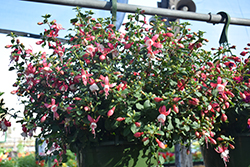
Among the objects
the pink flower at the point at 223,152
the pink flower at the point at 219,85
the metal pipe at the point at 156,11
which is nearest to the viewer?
the pink flower at the point at 219,85

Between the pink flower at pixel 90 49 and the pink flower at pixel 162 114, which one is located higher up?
the pink flower at pixel 90 49

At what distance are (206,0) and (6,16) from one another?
221cm

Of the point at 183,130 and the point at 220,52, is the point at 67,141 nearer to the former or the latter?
the point at 183,130

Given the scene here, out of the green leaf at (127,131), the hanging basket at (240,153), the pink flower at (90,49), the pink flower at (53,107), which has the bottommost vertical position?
the hanging basket at (240,153)

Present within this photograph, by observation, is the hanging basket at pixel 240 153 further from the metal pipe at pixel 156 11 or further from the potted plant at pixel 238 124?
the metal pipe at pixel 156 11

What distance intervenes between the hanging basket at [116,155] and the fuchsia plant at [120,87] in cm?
4

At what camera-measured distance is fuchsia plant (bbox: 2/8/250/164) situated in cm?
90

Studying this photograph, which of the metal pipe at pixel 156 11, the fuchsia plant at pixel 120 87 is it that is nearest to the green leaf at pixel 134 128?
the fuchsia plant at pixel 120 87

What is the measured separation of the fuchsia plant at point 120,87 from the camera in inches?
35.4

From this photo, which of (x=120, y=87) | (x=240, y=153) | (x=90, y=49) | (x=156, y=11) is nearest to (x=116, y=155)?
(x=120, y=87)

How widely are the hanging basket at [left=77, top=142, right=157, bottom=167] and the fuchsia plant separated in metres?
0.04

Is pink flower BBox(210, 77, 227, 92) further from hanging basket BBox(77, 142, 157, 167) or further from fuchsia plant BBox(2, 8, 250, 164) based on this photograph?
hanging basket BBox(77, 142, 157, 167)

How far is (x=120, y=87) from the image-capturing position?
90 cm

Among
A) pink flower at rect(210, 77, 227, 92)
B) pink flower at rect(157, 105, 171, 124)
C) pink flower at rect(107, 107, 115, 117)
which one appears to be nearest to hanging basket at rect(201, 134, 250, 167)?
pink flower at rect(210, 77, 227, 92)
